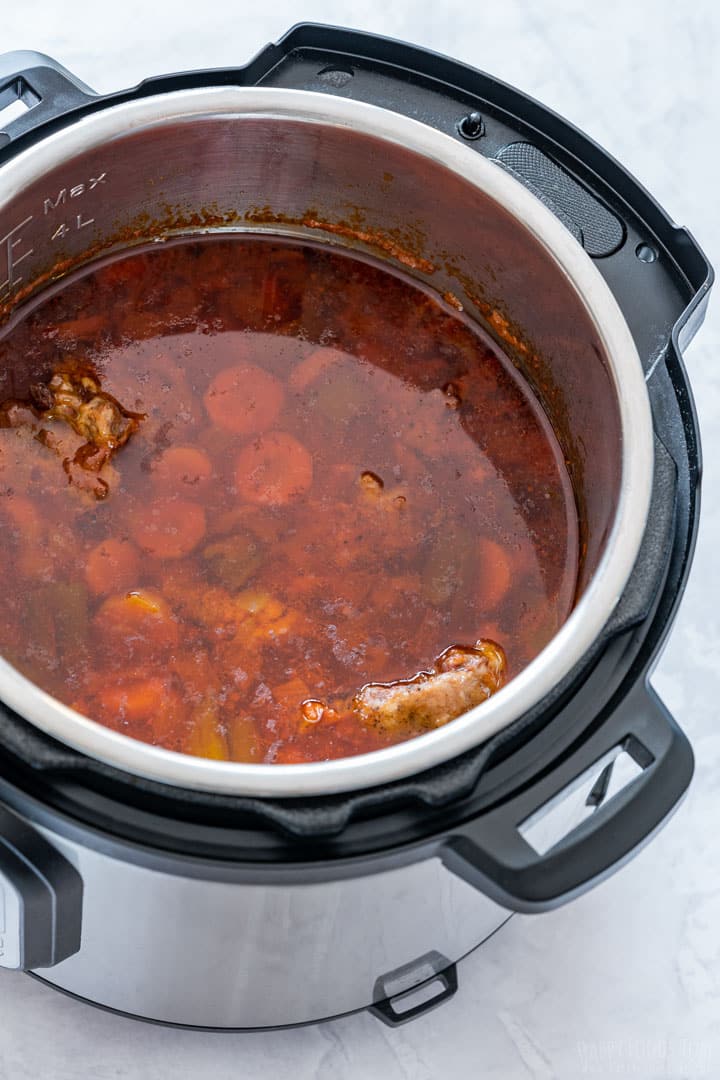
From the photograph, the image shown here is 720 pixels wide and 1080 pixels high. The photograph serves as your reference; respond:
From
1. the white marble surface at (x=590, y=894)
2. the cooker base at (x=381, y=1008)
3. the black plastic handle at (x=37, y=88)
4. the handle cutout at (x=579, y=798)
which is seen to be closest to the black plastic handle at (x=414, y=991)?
the cooker base at (x=381, y=1008)

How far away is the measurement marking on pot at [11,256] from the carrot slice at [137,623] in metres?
0.50

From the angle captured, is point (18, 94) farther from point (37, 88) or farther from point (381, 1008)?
point (381, 1008)

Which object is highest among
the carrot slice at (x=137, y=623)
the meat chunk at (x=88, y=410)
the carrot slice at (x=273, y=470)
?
the carrot slice at (x=273, y=470)

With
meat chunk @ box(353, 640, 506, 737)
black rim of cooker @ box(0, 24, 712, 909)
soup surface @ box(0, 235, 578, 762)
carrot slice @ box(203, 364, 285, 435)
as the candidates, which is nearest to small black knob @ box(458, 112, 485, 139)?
black rim of cooker @ box(0, 24, 712, 909)

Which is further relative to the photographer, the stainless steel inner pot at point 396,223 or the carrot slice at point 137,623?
the carrot slice at point 137,623

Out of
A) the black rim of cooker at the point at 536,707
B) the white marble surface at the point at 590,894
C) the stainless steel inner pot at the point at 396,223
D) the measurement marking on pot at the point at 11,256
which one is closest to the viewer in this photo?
the black rim of cooker at the point at 536,707

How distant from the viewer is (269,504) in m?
1.97

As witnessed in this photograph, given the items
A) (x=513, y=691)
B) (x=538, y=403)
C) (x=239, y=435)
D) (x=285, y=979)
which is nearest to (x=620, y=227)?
(x=538, y=403)

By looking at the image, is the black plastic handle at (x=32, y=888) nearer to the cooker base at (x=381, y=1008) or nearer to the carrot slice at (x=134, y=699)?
the carrot slice at (x=134, y=699)

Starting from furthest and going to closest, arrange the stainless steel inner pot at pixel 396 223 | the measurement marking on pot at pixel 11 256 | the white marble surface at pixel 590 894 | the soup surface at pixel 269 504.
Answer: the white marble surface at pixel 590 894
the measurement marking on pot at pixel 11 256
the soup surface at pixel 269 504
the stainless steel inner pot at pixel 396 223

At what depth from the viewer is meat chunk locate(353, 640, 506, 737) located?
1.82 metres

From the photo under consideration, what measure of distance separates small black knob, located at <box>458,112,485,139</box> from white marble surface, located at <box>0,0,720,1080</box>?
33.0 inches

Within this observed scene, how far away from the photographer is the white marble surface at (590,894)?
7.24ft

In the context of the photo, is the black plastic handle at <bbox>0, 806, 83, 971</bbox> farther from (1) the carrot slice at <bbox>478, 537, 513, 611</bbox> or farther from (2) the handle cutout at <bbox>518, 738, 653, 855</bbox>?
(1) the carrot slice at <bbox>478, 537, 513, 611</bbox>
